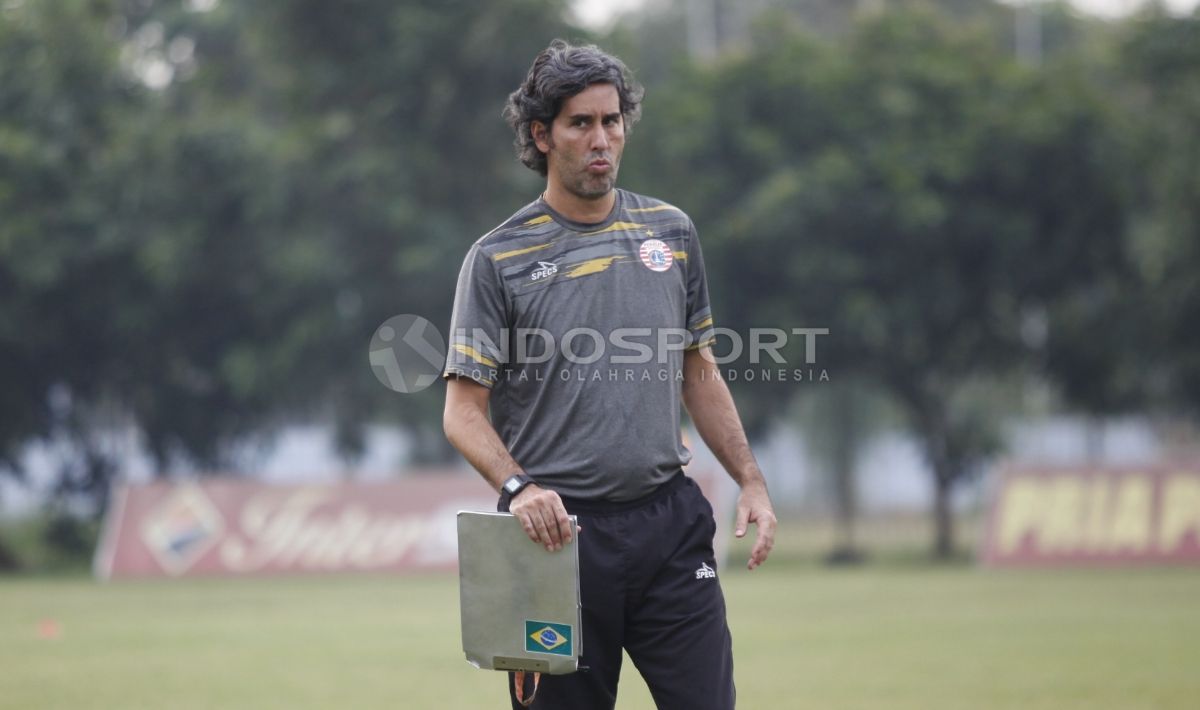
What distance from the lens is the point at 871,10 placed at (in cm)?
2750

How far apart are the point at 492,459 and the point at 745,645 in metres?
8.89

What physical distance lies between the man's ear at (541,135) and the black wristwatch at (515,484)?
3.13ft

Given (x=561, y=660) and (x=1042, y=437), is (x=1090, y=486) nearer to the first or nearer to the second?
(x=1042, y=437)

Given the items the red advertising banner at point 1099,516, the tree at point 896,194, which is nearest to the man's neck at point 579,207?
the red advertising banner at point 1099,516

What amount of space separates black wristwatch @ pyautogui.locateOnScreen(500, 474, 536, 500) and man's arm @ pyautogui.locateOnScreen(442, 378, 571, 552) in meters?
0.01

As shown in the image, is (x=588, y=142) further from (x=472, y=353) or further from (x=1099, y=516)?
(x=1099, y=516)

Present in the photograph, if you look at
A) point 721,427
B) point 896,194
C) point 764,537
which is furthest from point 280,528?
point 764,537

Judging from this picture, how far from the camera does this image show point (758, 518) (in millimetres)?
4742

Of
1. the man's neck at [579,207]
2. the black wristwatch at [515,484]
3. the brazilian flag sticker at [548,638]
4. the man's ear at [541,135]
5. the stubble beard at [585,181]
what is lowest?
the brazilian flag sticker at [548,638]

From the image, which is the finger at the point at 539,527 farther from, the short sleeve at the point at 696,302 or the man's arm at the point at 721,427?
the short sleeve at the point at 696,302

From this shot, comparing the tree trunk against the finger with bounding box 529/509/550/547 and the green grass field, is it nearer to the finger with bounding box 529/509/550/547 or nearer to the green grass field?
the green grass field

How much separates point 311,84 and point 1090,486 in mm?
13292

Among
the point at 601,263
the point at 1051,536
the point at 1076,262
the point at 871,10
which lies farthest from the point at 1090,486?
the point at 601,263

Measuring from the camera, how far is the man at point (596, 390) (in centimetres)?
455
